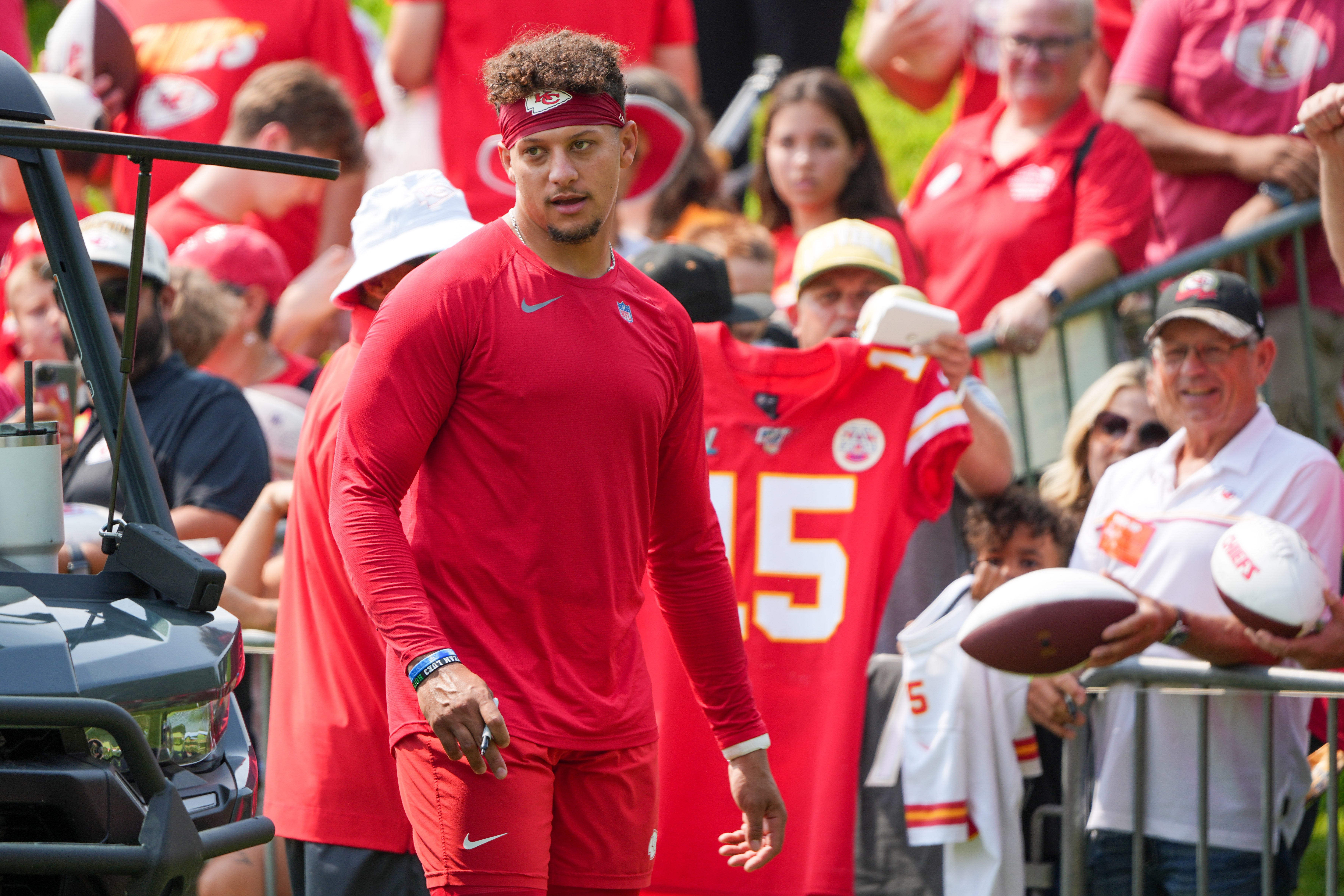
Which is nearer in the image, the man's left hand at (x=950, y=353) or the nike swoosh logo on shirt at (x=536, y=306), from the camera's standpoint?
the nike swoosh logo on shirt at (x=536, y=306)

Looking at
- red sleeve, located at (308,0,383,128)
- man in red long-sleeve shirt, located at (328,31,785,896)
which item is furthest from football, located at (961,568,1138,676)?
red sleeve, located at (308,0,383,128)

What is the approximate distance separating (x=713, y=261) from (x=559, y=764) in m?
2.32

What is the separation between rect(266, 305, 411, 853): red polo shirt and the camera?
11.6ft

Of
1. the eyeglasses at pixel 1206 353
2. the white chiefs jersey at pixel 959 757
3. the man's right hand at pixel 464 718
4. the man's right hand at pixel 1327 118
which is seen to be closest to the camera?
the man's right hand at pixel 464 718

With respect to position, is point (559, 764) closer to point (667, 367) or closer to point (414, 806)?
point (414, 806)

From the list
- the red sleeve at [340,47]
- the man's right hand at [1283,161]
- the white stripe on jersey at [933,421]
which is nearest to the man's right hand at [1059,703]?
the white stripe on jersey at [933,421]

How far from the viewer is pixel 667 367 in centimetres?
329

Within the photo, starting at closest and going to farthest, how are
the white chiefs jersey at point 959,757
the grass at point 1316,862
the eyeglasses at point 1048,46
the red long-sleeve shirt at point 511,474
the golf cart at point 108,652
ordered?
1. the golf cart at point 108,652
2. the red long-sleeve shirt at point 511,474
3. the white chiefs jersey at point 959,757
4. the grass at point 1316,862
5. the eyeglasses at point 1048,46

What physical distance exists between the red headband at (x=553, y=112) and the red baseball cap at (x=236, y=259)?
300 cm

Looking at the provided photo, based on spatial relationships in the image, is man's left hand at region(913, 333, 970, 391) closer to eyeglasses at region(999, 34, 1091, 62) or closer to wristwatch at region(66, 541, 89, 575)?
eyeglasses at region(999, 34, 1091, 62)

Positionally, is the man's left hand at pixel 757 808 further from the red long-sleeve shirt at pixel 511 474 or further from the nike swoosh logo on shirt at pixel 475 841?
the nike swoosh logo on shirt at pixel 475 841

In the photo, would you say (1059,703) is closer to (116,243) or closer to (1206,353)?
(1206,353)

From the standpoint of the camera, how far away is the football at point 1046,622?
4031 mm

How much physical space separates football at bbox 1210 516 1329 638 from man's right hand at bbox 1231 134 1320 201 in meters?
2.41
